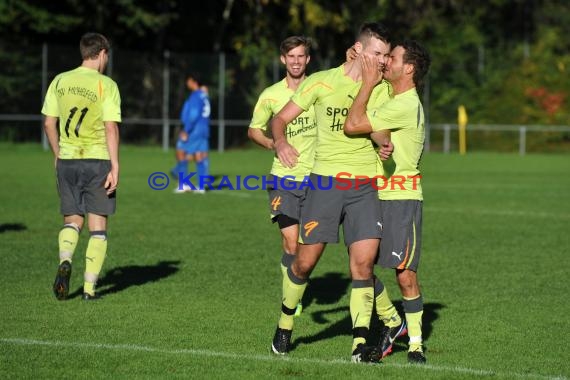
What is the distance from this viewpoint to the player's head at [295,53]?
9375 mm

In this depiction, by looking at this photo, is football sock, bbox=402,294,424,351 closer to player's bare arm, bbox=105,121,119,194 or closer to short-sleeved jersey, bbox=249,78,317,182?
short-sleeved jersey, bbox=249,78,317,182

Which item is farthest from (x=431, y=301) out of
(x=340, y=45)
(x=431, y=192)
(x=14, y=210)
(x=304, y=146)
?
(x=340, y=45)

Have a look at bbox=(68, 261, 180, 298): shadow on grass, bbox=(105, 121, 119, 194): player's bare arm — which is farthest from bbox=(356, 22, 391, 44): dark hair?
bbox=(68, 261, 180, 298): shadow on grass

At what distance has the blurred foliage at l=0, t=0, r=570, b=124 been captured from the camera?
131ft

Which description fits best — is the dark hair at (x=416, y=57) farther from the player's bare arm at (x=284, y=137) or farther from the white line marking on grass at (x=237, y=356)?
the white line marking on grass at (x=237, y=356)

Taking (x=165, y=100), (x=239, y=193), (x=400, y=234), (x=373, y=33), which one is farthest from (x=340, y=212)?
(x=165, y=100)

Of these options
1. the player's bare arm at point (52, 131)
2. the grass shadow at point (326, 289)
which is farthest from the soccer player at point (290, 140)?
the player's bare arm at point (52, 131)

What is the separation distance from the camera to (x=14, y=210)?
1786cm

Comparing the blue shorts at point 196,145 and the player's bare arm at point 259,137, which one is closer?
the player's bare arm at point 259,137

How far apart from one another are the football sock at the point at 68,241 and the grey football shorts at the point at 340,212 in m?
2.88

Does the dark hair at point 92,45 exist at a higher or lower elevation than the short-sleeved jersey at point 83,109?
higher

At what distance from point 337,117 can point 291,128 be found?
2091mm

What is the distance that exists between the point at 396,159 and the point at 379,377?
1446mm

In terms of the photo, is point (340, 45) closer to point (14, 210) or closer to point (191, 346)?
point (14, 210)
